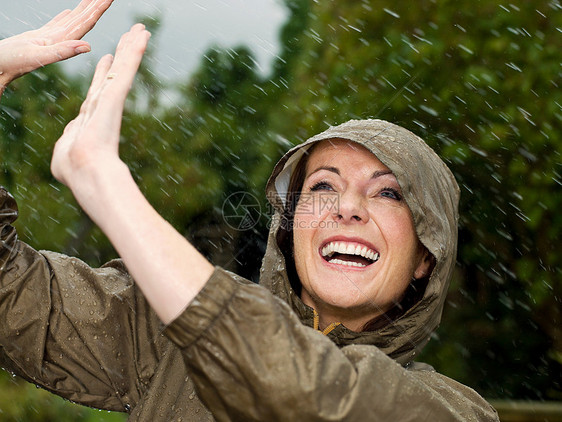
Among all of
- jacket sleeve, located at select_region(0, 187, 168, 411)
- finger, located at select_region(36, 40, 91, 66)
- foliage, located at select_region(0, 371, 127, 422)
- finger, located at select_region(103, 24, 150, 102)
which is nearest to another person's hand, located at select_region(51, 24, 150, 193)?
finger, located at select_region(103, 24, 150, 102)

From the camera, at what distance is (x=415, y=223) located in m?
2.48

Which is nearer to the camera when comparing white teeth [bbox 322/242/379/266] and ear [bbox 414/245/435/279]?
white teeth [bbox 322/242/379/266]

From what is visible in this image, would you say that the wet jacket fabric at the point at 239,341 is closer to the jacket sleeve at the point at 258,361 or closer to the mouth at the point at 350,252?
the jacket sleeve at the point at 258,361

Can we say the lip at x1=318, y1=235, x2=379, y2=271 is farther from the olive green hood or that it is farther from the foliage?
the foliage

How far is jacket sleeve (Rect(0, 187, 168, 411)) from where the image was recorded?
2246 mm

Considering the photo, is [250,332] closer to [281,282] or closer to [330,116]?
[281,282]

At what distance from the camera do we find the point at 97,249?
7.41 meters

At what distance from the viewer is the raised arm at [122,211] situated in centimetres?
150

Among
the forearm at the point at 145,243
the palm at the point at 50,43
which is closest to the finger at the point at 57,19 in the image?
the palm at the point at 50,43

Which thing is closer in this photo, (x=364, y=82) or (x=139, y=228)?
(x=139, y=228)

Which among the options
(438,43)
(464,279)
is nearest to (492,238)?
(464,279)

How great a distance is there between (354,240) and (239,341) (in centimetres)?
113

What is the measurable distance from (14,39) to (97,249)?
538 centimetres

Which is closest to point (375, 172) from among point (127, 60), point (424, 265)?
point (424, 265)
